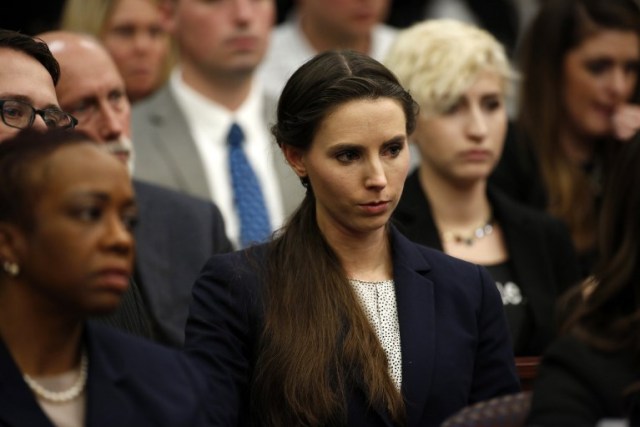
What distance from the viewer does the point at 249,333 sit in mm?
3631

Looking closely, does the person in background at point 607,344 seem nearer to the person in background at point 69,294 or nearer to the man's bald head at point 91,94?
the person in background at point 69,294

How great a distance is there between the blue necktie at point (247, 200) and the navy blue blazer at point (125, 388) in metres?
2.41

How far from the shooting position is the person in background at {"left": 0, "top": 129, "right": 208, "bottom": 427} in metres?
2.72

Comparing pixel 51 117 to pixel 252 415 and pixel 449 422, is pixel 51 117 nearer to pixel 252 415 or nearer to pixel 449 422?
pixel 252 415

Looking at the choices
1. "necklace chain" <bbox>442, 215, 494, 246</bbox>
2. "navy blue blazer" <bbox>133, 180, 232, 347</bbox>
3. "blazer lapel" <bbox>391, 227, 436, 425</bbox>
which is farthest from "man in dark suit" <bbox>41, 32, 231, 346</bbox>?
"blazer lapel" <bbox>391, 227, 436, 425</bbox>

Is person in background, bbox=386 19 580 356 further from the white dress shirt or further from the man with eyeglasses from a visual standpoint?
the man with eyeglasses

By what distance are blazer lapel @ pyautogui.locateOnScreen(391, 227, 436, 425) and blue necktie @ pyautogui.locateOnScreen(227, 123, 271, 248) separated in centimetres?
172

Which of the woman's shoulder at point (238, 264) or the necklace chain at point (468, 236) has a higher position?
the woman's shoulder at point (238, 264)

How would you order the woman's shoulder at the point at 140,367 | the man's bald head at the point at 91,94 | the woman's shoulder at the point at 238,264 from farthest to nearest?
the man's bald head at the point at 91,94, the woman's shoulder at the point at 238,264, the woman's shoulder at the point at 140,367

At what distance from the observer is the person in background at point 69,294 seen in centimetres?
272

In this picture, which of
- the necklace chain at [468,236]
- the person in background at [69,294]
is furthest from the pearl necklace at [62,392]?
the necklace chain at [468,236]

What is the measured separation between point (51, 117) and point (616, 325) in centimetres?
153

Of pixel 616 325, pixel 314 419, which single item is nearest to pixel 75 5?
pixel 314 419

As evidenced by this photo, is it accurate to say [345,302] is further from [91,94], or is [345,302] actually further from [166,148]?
[166,148]
